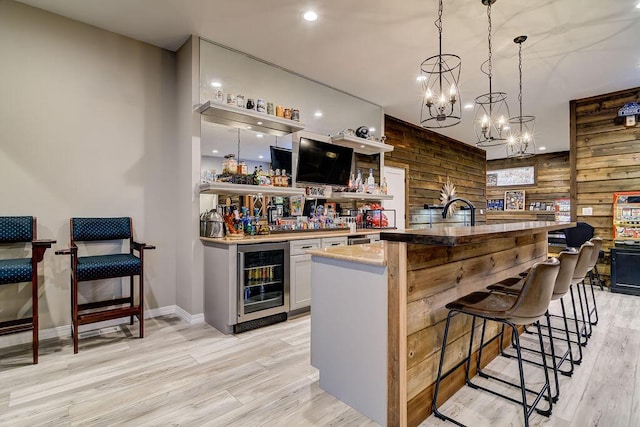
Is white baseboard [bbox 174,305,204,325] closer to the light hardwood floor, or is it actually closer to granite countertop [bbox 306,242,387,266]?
the light hardwood floor

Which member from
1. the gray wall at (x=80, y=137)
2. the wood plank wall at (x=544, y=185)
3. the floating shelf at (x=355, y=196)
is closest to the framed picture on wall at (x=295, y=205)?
the floating shelf at (x=355, y=196)

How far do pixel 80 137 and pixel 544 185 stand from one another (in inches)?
467

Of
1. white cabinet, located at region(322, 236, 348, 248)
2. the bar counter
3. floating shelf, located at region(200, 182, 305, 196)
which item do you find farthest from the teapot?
the bar counter

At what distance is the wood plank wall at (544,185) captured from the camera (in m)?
9.83

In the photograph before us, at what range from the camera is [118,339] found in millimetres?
2986

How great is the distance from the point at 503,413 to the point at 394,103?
479 centimetres

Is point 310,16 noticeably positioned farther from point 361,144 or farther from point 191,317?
point 191,317

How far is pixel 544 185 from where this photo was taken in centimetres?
1020

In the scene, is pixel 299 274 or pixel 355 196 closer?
pixel 299 274

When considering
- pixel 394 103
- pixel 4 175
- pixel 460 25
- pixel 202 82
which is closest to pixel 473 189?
pixel 394 103

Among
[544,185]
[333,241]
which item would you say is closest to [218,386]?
[333,241]

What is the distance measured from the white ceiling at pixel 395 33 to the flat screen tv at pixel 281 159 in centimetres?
109

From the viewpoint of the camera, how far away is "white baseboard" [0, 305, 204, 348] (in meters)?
2.82

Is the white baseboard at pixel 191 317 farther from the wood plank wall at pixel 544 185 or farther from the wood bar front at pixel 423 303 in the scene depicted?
the wood plank wall at pixel 544 185
